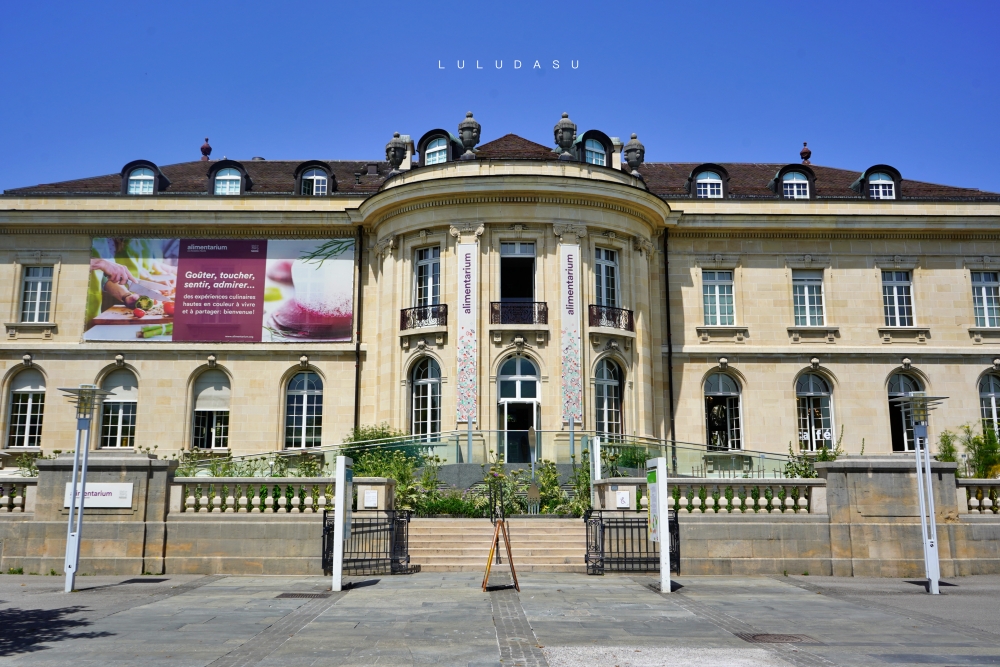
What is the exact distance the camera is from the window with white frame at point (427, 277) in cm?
2745

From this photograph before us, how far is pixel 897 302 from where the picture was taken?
3020 centimetres

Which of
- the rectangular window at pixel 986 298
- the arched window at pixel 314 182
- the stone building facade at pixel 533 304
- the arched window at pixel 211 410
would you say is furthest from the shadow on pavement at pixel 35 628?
the rectangular window at pixel 986 298

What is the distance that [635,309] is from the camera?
1104 inches

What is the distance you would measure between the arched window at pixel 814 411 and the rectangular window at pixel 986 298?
5880mm

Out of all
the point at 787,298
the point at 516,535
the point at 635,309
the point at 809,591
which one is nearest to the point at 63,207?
the point at 635,309

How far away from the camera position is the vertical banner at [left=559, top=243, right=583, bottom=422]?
84.3 feet

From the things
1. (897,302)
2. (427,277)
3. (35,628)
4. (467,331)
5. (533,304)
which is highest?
(427,277)

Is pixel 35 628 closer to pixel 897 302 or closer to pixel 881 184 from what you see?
pixel 897 302

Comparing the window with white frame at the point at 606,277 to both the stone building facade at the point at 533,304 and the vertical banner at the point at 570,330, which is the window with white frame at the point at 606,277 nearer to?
the stone building facade at the point at 533,304

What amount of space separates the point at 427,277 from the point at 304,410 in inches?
234

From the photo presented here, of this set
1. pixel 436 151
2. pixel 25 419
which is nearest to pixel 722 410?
pixel 436 151

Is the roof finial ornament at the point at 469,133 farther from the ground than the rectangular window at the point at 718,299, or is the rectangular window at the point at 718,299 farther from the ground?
the roof finial ornament at the point at 469,133

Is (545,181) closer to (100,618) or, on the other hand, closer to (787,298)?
(787,298)

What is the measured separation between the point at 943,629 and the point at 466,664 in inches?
230
